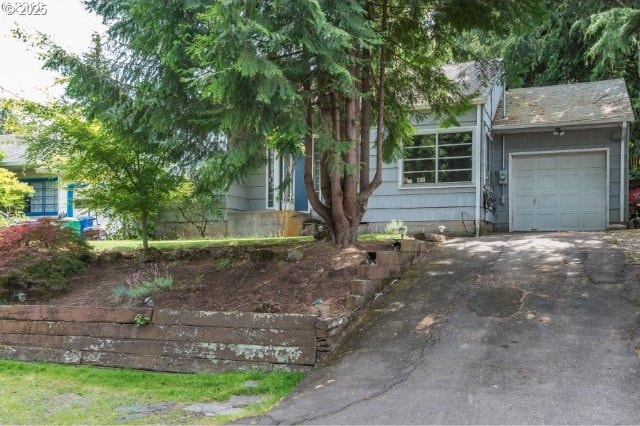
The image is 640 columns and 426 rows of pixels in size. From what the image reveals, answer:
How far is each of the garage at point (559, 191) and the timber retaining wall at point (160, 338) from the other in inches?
405

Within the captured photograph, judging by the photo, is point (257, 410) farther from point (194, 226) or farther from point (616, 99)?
point (616, 99)

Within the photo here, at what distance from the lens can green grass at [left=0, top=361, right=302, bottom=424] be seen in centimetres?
457

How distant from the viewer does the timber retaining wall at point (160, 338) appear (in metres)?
5.52

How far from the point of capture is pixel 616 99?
1434 cm

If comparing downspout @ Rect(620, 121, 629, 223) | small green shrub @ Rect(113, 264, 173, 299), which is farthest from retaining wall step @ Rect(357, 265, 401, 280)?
downspout @ Rect(620, 121, 629, 223)

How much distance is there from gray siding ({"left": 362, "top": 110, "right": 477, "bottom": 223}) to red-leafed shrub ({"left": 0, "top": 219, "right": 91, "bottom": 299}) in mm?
7118

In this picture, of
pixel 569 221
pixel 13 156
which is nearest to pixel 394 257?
pixel 569 221

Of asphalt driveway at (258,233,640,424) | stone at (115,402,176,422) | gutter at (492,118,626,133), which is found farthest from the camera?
gutter at (492,118,626,133)

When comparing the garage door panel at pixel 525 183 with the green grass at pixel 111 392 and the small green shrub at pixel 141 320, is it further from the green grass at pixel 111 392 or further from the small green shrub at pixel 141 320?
the small green shrub at pixel 141 320

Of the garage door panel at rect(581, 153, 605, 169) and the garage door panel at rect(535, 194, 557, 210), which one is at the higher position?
the garage door panel at rect(581, 153, 605, 169)

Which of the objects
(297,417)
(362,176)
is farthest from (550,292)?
(297,417)

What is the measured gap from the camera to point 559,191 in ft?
45.8

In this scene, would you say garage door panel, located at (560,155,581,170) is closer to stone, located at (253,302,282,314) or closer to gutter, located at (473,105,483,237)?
gutter, located at (473,105,483,237)

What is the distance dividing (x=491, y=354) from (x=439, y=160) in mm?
8688
